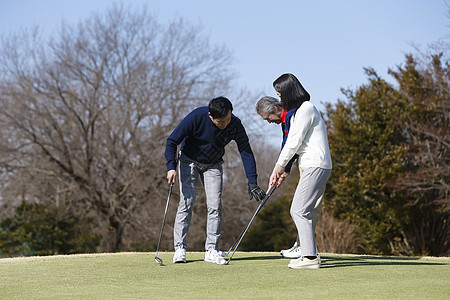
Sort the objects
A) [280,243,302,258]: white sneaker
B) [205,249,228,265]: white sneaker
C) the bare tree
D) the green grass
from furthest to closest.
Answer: the bare tree < [280,243,302,258]: white sneaker < [205,249,228,265]: white sneaker < the green grass

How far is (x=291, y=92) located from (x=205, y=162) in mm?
1316

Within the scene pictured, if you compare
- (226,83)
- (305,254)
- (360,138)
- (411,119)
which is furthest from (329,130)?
(305,254)

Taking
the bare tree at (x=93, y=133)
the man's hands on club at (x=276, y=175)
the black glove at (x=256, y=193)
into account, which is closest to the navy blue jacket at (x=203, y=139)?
the black glove at (x=256, y=193)

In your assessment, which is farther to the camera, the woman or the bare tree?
the bare tree

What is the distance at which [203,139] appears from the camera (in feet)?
19.8

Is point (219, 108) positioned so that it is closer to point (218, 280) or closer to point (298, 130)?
point (298, 130)

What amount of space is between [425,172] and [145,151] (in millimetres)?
8449

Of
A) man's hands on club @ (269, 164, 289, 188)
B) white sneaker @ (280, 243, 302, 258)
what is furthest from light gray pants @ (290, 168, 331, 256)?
white sneaker @ (280, 243, 302, 258)

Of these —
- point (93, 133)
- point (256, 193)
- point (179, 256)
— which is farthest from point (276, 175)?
point (93, 133)

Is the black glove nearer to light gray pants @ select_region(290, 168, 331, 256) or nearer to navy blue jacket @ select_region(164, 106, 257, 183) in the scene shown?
navy blue jacket @ select_region(164, 106, 257, 183)

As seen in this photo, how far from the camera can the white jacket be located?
515 cm

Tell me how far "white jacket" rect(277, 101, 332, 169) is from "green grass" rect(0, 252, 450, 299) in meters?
0.99

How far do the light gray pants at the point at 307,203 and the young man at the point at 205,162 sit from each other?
0.74 meters

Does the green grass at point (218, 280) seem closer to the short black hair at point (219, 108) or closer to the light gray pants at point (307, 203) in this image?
the light gray pants at point (307, 203)
